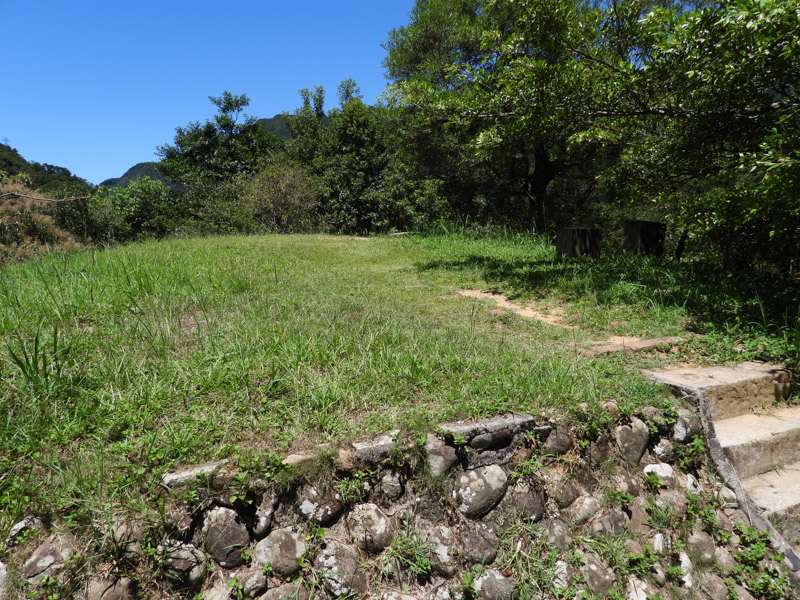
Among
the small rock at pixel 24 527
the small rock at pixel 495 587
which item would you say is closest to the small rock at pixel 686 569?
the small rock at pixel 495 587

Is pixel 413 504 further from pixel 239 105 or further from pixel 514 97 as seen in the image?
pixel 239 105

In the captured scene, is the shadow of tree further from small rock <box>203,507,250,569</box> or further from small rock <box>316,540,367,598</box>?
small rock <box>203,507,250,569</box>

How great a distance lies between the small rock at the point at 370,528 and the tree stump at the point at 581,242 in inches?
270

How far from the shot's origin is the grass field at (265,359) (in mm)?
2303

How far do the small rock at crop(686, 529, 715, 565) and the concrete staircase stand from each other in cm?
42

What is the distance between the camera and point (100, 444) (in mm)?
2297

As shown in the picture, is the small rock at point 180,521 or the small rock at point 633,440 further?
the small rock at point 633,440

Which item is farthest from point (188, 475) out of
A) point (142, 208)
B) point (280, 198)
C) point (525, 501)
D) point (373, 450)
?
point (142, 208)

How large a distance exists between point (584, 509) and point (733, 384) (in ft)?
5.48

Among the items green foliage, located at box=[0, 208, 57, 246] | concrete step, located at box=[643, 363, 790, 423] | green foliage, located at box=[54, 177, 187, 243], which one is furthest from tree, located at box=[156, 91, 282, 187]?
concrete step, located at box=[643, 363, 790, 423]

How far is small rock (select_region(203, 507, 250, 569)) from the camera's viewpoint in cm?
212

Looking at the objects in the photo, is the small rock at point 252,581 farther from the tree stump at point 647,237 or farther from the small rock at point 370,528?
the tree stump at point 647,237

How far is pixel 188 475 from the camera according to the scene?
7.05ft

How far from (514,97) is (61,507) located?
6.69 meters
